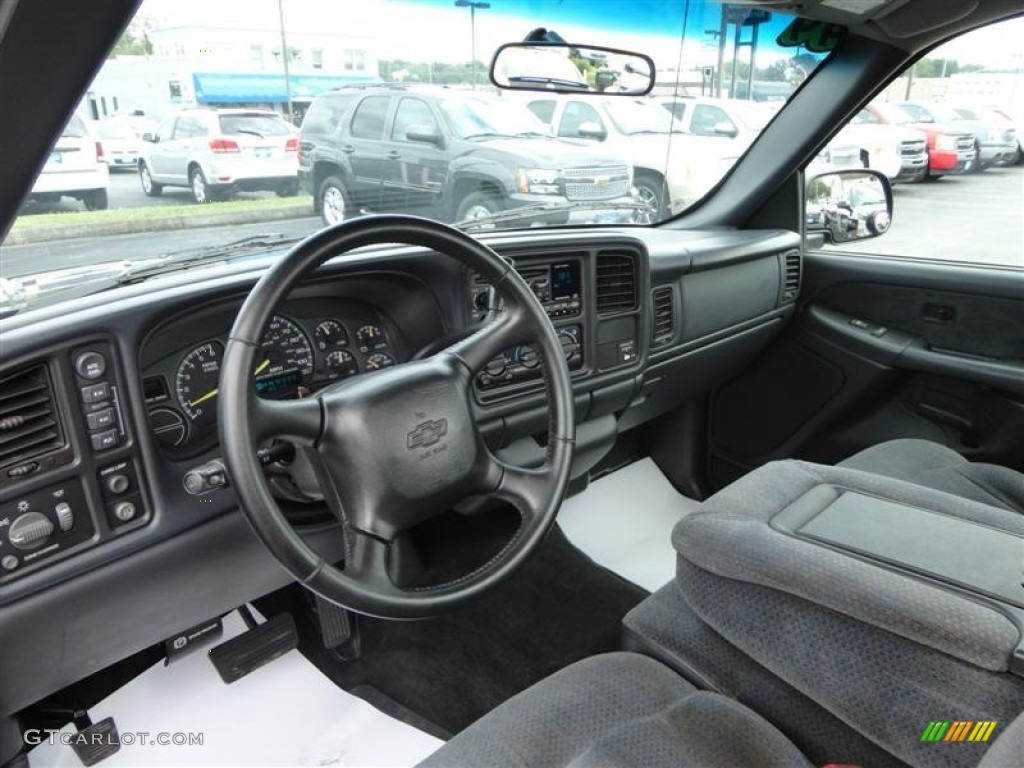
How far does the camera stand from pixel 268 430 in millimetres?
1157

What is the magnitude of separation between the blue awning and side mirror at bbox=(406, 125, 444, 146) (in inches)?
6.4

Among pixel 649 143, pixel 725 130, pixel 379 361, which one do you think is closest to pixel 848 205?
pixel 725 130

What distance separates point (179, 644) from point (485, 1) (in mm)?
1841

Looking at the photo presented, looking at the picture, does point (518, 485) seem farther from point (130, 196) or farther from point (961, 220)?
point (961, 220)

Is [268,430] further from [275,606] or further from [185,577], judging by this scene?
[275,606]

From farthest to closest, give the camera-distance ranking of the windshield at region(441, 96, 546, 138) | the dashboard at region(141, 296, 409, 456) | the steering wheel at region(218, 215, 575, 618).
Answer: the windshield at region(441, 96, 546, 138) < the dashboard at region(141, 296, 409, 456) < the steering wheel at region(218, 215, 575, 618)

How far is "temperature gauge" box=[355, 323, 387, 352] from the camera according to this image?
1749 mm

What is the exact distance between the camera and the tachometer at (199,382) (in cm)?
147

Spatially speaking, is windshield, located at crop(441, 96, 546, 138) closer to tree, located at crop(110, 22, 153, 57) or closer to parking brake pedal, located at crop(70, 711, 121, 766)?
tree, located at crop(110, 22, 153, 57)

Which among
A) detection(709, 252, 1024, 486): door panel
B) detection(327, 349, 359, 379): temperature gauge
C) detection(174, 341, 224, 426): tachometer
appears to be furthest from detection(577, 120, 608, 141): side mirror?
detection(174, 341, 224, 426): tachometer

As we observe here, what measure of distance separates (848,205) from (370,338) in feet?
6.78

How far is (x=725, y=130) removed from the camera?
2.79m

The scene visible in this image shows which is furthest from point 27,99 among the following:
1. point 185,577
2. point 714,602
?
point 714,602

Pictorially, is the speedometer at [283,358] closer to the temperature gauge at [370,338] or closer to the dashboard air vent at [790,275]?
the temperature gauge at [370,338]
